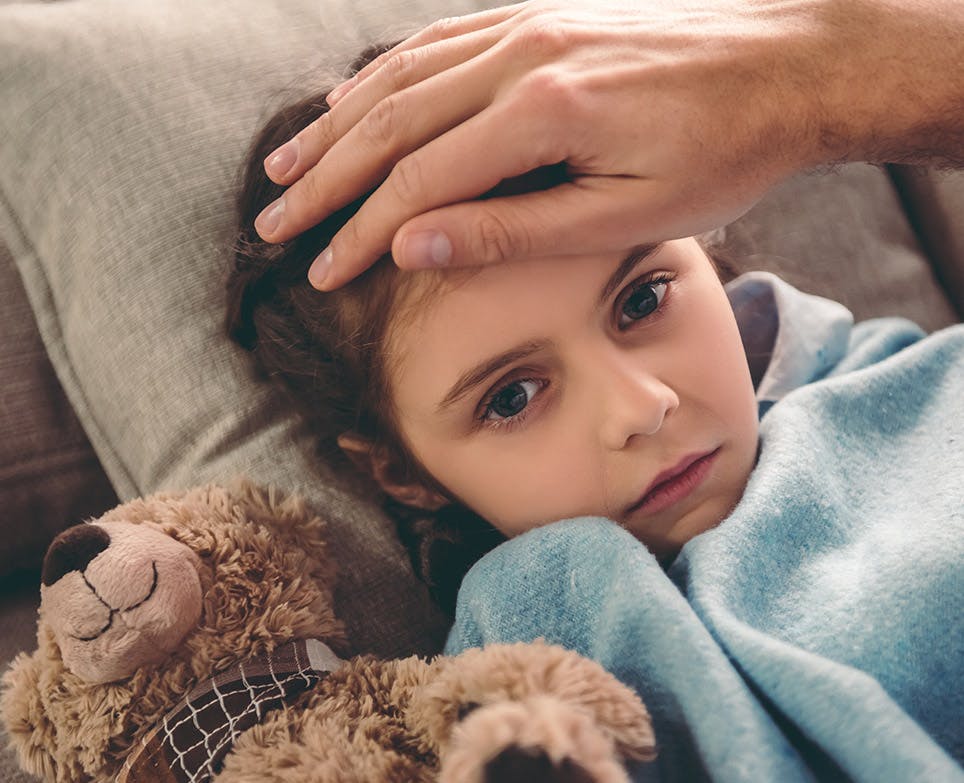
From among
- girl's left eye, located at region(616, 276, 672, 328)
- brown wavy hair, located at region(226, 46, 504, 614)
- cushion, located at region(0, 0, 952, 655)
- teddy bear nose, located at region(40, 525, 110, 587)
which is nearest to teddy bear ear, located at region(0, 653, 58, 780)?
teddy bear nose, located at region(40, 525, 110, 587)

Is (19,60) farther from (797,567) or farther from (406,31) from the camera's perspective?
(797,567)

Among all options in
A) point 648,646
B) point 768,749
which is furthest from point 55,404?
point 768,749

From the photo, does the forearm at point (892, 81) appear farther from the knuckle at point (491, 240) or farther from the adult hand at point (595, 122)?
the knuckle at point (491, 240)

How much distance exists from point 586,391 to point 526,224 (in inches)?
6.3

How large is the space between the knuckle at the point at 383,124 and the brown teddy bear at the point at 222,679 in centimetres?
37

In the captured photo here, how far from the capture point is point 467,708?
516 millimetres

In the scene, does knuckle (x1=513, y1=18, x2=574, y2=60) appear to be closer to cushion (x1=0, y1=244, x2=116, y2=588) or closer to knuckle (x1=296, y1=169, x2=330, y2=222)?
knuckle (x1=296, y1=169, x2=330, y2=222)

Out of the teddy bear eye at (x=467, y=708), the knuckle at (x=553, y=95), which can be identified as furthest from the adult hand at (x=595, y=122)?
the teddy bear eye at (x=467, y=708)

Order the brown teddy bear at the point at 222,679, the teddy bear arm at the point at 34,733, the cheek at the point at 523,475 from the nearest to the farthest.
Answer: the brown teddy bear at the point at 222,679, the teddy bear arm at the point at 34,733, the cheek at the point at 523,475

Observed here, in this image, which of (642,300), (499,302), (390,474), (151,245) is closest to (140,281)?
(151,245)

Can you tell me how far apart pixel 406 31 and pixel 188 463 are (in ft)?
2.12

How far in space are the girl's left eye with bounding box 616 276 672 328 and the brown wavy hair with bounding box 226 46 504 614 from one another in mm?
235

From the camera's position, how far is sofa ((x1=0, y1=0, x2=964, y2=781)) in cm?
90

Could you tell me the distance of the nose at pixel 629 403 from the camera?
27.5 inches
